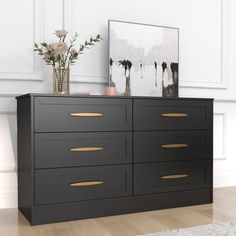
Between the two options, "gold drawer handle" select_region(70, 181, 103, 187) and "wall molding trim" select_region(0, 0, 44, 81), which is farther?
"wall molding trim" select_region(0, 0, 44, 81)

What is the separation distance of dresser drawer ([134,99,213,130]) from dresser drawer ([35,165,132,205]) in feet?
1.13

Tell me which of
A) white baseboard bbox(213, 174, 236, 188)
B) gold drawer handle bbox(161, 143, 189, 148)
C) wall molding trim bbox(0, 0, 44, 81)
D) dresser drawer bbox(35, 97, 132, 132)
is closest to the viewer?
dresser drawer bbox(35, 97, 132, 132)

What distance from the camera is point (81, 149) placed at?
221 centimetres

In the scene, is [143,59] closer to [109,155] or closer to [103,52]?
[103,52]

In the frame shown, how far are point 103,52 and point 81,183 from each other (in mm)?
1115

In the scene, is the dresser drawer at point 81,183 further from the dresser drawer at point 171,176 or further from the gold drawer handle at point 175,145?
the gold drawer handle at point 175,145

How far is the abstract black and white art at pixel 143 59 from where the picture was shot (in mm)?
2730

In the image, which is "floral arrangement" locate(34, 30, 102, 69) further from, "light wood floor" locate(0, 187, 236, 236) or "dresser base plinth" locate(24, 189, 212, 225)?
"light wood floor" locate(0, 187, 236, 236)

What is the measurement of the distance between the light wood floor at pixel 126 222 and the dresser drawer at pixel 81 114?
0.58 meters

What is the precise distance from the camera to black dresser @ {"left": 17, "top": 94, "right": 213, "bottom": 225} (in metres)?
2.12

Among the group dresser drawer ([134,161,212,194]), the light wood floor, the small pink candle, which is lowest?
the light wood floor

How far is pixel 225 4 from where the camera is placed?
3.26 meters

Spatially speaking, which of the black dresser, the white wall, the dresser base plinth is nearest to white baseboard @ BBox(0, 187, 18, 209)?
the white wall

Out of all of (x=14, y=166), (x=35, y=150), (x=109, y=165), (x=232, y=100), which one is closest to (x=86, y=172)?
(x=109, y=165)
